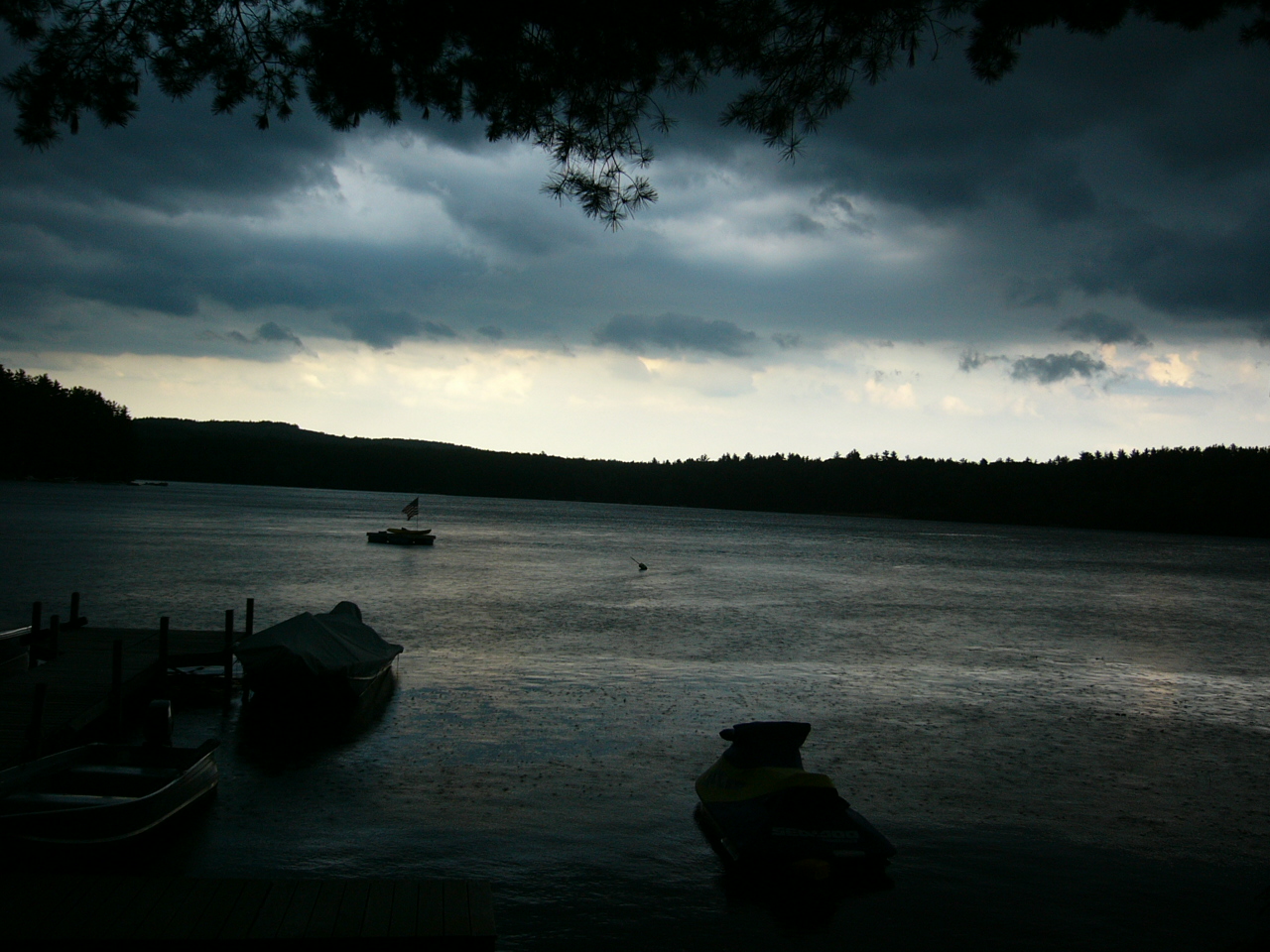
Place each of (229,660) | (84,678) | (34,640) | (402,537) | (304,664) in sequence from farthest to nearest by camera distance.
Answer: (402,537), (229,660), (34,640), (304,664), (84,678)

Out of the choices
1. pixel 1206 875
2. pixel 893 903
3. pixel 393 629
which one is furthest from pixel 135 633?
pixel 1206 875

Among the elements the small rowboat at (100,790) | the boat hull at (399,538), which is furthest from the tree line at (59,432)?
the small rowboat at (100,790)

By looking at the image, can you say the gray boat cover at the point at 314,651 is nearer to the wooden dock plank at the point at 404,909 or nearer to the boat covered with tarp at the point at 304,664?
the boat covered with tarp at the point at 304,664

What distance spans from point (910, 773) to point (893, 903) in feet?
16.8

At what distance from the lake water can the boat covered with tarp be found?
0.93 meters

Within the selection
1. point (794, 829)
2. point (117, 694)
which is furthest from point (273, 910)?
point (117, 694)

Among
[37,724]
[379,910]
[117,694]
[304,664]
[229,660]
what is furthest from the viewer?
[229,660]

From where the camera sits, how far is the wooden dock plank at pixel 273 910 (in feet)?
23.6

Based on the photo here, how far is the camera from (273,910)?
751cm

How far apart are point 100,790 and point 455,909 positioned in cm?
538

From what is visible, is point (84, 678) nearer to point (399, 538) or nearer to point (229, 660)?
→ point (229, 660)

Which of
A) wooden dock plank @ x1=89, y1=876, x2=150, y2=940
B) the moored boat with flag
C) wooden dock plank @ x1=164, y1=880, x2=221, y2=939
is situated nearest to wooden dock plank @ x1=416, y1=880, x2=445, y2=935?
wooden dock plank @ x1=164, y1=880, x2=221, y2=939

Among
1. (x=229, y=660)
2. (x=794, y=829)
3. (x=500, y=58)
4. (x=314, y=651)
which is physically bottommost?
(x=229, y=660)

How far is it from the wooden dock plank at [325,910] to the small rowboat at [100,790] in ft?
10.2
